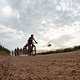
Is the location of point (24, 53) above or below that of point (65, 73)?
above

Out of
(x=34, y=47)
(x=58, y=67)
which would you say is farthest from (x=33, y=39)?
(x=58, y=67)

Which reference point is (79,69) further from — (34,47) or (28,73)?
(34,47)

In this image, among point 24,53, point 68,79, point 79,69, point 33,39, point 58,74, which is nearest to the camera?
point 68,79

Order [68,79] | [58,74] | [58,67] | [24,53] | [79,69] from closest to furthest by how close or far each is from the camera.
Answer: [68,79] → [58,74] → [79,69] → [58,67] → [24,53]

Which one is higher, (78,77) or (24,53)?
(24,53)

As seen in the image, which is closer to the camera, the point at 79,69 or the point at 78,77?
the point at 78,77

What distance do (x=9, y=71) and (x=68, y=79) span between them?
11.8ft

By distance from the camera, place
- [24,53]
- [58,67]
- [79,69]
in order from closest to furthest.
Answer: [79,69] < [58,67] < [24,53]

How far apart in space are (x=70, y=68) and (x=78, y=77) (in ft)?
8.14

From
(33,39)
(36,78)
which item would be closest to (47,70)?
(36,78)

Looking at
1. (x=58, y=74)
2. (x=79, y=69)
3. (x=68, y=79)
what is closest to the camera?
(x=68, y=79)

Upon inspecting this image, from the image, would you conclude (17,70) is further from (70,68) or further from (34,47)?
(34,47)

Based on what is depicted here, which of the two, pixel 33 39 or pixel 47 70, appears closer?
pixel 47 70

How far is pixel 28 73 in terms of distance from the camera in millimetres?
14484
